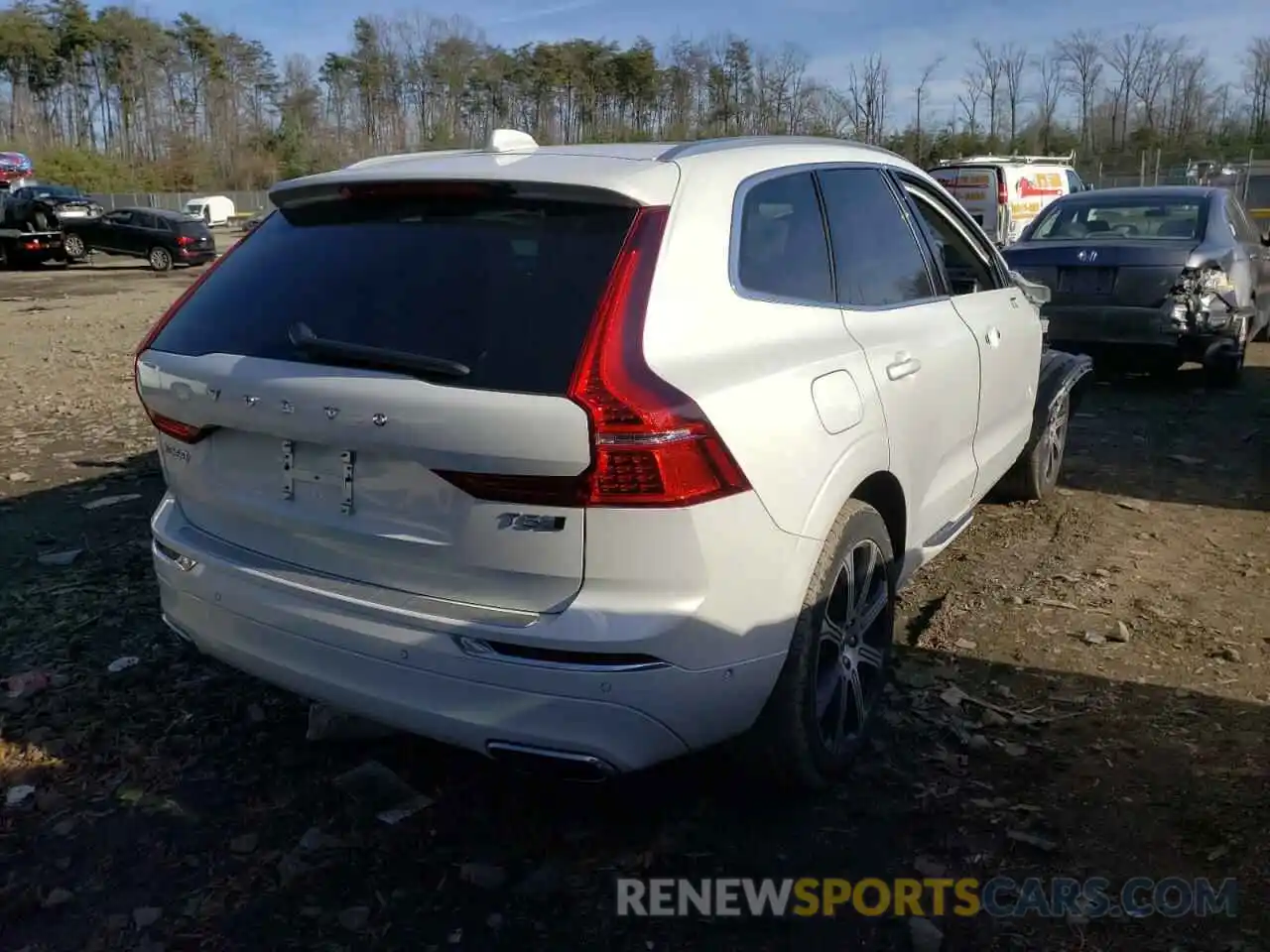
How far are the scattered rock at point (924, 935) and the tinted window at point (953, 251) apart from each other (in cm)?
253

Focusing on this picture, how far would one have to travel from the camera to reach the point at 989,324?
14.8 ft

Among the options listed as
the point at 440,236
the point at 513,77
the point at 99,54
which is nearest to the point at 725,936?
the point at 440,236

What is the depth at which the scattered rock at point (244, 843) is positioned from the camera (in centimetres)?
299

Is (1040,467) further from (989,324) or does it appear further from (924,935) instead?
(924,935)

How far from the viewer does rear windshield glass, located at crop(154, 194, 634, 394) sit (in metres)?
2.55

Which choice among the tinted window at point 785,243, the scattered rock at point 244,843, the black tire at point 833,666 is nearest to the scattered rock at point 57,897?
the scattered rock at point 244,843

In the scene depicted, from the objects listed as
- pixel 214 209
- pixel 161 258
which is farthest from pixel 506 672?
pixel 214 209

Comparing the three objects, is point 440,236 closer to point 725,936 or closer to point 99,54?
point 725,936

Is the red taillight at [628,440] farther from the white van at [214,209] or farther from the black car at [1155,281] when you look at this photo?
the white van at [214,209]

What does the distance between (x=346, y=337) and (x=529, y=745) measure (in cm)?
109

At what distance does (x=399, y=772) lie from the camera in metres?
3.37

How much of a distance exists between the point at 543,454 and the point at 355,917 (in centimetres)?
127

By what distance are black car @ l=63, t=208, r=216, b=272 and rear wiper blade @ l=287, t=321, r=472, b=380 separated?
2880cm

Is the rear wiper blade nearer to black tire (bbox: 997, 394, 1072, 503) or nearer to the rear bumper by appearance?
the rear bumper
